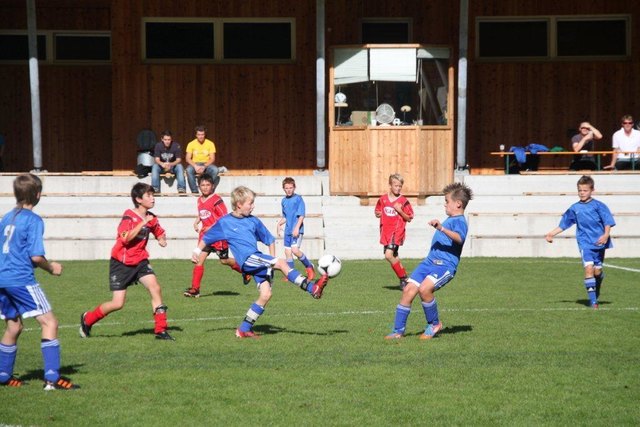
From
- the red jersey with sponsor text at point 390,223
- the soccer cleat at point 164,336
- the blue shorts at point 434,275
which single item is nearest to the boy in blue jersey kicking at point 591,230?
the blue shorts at point 434,275

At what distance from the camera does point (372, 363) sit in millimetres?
10820

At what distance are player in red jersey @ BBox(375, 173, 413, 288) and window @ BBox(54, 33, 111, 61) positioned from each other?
1497 cm

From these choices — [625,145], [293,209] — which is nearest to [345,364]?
[293,209]

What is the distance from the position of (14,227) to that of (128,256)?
292cm

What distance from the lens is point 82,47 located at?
104ft

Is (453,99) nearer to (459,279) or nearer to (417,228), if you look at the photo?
(417,228)

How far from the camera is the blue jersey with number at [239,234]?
498 inches

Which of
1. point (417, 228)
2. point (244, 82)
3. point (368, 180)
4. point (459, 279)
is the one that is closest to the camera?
point (459, 279)

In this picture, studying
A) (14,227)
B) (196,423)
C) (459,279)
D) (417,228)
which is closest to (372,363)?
(196,423)

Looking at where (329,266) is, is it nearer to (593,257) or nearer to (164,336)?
(164,336)

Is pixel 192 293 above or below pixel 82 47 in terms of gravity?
below

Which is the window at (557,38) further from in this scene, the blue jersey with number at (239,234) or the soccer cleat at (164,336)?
the soccer cleat at (164,336)

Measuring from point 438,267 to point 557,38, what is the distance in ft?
62.6

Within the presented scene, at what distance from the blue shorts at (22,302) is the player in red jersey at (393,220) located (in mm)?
9360
